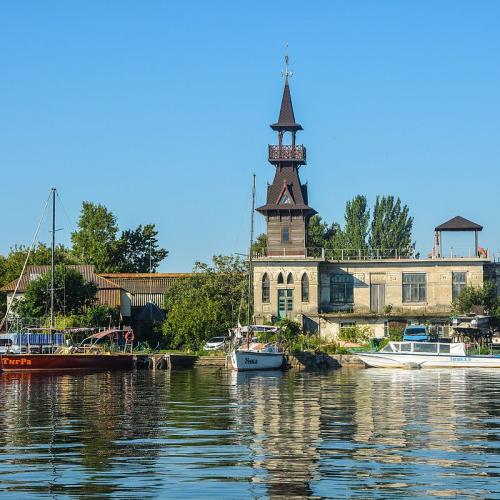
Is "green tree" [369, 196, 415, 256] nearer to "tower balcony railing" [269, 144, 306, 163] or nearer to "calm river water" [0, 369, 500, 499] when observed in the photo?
"tower balcony railing" [269, 144, 306, 163]

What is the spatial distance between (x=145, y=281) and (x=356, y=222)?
100 feet

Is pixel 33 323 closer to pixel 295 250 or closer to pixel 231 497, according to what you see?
pixel 295 250

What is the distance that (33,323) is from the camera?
9281cm

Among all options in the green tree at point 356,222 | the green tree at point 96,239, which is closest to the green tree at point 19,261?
the green tree at point 96,239

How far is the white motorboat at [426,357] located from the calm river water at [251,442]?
24.2 meters

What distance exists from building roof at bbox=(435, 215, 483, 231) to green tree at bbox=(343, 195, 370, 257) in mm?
33231

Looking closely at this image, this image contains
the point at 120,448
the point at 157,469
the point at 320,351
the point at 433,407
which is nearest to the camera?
the point at 157,469

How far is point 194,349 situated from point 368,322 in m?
15.3

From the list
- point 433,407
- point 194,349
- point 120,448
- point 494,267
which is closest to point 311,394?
point 433,407

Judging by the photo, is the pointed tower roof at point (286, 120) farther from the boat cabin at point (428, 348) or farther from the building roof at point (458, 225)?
the boat cabin at point (428, 348)

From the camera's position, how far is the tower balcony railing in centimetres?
9800

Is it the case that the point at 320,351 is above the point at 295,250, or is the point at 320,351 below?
below

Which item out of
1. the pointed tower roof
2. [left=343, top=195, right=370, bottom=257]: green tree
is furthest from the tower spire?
[left=343, top=195, right=370, bottom=257]: green tree

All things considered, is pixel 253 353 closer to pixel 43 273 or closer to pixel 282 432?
pixel 43 273
